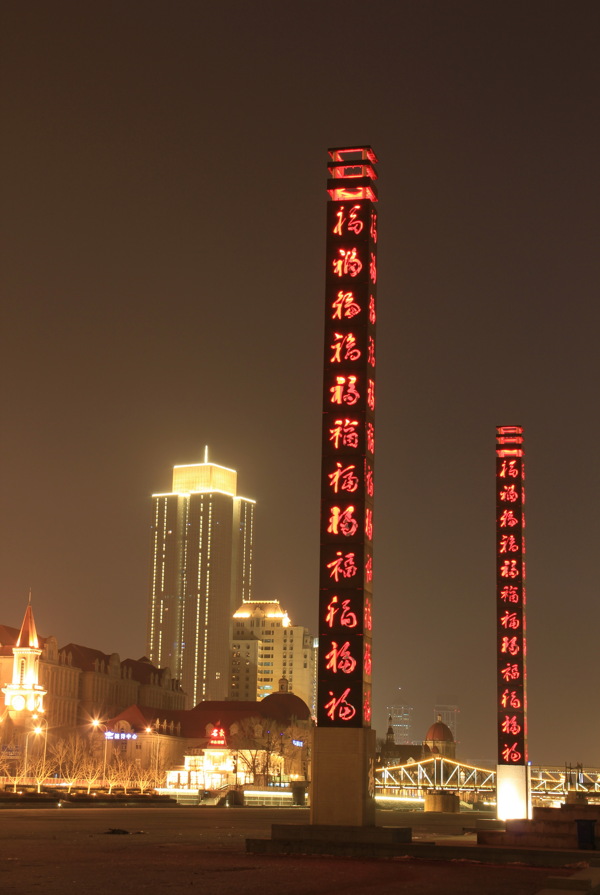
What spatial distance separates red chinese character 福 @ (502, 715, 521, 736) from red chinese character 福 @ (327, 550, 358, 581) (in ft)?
84.8

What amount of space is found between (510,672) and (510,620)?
218cm

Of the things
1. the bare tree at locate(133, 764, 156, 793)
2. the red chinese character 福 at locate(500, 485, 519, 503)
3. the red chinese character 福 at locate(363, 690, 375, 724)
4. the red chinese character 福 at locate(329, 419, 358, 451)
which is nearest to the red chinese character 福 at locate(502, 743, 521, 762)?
the red chinese character 福 at locate(500, 485, 519, 503)

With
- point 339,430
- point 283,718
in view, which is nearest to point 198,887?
point 339,430

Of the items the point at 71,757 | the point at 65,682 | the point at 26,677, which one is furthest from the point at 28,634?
the point at 65,682

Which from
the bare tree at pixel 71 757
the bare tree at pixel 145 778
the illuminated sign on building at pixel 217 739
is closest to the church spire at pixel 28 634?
the bare tree at pixel 71 757

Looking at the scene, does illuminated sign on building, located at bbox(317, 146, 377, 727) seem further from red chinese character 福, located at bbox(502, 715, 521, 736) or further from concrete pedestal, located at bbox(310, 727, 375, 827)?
red chinese character 福, located at bbox(502, 715, 521, 736)

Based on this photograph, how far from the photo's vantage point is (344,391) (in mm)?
30500

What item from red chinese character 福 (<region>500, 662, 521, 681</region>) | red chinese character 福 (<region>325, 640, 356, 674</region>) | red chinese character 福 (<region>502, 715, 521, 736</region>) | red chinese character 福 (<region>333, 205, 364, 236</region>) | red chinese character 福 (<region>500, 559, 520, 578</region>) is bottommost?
red chinese character 福 (<region>502, 715, 521, 736</region>)

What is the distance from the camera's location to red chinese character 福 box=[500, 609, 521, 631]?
5294 cm

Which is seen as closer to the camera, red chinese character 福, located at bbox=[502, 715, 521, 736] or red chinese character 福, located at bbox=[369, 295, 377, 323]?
red chinese character 福, located at bbox=[369, 295, 377, 323]

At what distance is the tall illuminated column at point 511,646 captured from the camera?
52.4 m

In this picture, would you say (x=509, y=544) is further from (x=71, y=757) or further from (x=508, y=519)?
(x=71, y=757)

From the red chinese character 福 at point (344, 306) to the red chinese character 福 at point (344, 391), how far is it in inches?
64.2

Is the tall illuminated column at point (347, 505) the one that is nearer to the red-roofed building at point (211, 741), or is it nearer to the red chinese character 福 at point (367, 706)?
the red chinese character 福 at point (367, 706)
